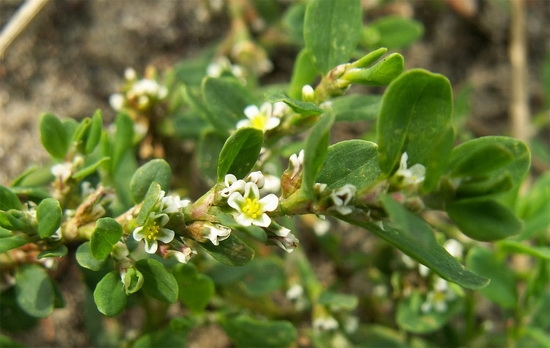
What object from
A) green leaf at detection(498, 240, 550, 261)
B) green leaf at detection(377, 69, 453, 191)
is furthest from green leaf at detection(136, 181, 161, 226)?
green leaf at detection(498, 240, 550, 261)

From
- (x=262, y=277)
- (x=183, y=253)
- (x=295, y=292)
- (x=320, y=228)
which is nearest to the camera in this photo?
(x=183, y=253)

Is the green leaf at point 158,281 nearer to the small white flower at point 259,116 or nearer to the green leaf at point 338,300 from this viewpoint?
the small white flower at point 259,116

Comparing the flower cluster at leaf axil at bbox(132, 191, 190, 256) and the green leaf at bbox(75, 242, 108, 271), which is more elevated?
the flower cluster at leaf axil at bbox(132, 191, 190, 256)

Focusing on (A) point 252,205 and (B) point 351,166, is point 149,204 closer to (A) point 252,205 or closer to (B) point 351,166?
(A) point 252,205

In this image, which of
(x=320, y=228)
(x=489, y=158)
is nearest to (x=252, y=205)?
(x=489, y=158)

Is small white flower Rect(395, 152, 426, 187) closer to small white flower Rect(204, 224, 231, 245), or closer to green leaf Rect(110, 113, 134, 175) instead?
small white flower Rect(204, 224, 231, 245)

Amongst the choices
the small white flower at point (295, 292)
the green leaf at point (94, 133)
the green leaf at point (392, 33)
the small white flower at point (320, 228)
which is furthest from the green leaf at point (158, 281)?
the green leaf at point (392, 33)
